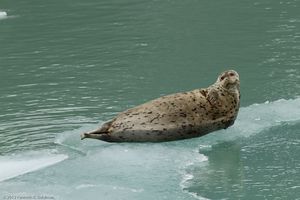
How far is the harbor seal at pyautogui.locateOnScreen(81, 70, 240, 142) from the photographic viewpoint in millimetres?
7359

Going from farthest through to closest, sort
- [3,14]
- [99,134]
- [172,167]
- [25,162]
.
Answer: [3,14]
[99,134]
[25,162]
[172,167]

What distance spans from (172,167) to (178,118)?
0.96 m

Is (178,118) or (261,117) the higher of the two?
(178,118)

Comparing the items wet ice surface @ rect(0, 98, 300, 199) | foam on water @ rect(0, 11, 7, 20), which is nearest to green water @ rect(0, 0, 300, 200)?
wet ice surface @ rect(0, 98, 300, 199)

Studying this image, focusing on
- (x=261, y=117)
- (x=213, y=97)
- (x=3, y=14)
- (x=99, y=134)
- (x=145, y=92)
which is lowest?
(x=3, y=14)

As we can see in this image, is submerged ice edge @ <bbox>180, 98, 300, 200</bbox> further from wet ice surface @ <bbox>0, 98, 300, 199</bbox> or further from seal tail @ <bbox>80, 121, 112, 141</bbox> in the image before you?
seal tail @ <bbox>80, 121, 112, 141</bbox>

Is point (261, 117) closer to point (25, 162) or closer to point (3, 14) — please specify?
point (25, 162)

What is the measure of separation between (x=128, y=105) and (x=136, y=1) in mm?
11413

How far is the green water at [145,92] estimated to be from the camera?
Answer: 6.32 meters

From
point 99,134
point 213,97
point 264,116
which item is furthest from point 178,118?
point 264,116

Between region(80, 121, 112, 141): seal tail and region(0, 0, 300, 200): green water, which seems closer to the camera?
region(0, 0, 300, 200): green water

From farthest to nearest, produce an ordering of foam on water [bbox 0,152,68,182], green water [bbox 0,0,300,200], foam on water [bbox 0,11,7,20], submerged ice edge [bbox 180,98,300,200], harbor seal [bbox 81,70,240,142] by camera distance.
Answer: foam on water [bbox 0,11,7,20]
submerged ice edge [bbox 180,98,300,200]
harbor seal [bbox 81,70,240,142]
foam on water [bbox 0,152,68,182]
green water [bbox 0,0,300,200]

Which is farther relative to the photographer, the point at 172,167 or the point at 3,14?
the point at 3,14

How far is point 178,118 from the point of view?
747 centimetres
